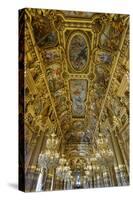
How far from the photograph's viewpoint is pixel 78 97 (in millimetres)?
7535

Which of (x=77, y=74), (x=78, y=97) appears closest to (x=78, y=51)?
(x=77, y=74)

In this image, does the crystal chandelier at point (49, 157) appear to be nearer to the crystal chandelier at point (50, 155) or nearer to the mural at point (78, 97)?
the crystal chandelier at point (50, 155)

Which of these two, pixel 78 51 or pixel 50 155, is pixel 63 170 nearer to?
pixel 50 155

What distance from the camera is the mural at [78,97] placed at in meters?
7.52

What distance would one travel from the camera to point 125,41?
25.3 feet

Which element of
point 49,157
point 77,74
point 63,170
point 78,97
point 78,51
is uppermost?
point 78,51

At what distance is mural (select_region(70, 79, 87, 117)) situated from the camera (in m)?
7.52

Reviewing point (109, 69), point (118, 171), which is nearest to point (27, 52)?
point (109, 69)

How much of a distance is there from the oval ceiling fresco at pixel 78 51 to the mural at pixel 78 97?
0.41 feet

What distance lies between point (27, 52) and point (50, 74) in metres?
0.31

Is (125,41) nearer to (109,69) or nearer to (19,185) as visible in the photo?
(109,69)

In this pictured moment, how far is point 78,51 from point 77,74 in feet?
0.67

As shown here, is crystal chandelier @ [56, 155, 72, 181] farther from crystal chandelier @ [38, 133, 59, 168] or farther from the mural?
the mural

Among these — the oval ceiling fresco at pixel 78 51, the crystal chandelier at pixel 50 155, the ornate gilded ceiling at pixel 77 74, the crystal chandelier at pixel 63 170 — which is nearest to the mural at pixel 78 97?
the ornate gilded ceiling at pixel 77 74
